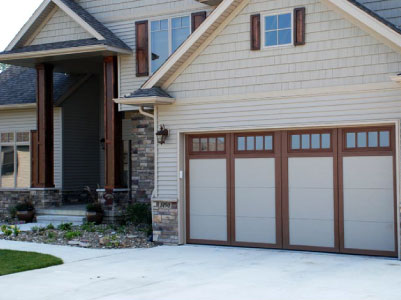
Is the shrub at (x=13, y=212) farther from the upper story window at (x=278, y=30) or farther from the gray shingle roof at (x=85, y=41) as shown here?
the upper story window at (x=278, y=30)

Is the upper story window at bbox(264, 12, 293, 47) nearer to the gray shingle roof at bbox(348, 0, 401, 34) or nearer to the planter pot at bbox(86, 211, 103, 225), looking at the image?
the gray shingle roof at bbox(348, 0, 401, 34)

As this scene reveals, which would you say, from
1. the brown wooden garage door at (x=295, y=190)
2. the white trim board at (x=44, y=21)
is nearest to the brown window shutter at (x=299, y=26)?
the brown wooden garage door at (x=295, y=190)

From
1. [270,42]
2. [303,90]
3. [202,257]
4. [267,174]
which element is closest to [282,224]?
[267,174]

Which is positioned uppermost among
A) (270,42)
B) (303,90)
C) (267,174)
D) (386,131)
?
(270,42)

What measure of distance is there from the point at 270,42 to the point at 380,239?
435 cm

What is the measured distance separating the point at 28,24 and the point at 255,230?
959 centimetres

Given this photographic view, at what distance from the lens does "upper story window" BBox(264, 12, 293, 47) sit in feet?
40.1

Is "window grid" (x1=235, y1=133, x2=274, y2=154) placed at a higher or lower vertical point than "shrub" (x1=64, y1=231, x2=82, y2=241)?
higher

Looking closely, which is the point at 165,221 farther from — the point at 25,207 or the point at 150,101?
the point at 25,207

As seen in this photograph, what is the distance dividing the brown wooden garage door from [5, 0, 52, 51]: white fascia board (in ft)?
23.2

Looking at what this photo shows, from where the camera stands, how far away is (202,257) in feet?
38.6

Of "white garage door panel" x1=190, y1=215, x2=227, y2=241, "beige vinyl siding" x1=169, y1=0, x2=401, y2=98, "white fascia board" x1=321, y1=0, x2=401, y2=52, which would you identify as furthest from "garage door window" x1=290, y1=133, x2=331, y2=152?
"white garage door panel" x1=190, y1=215, x2=227, y2=241

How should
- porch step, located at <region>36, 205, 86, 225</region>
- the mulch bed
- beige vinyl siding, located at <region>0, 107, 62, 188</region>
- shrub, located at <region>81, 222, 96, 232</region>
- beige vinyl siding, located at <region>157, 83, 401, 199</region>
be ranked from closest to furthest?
beige vinyl siding, located at <region>157, 83, 401, 199</region>
the mulch bed
shrub, located at <region>81, 222, 96, 232</region>
porch step, located at <region>36, 205, 86, 225</region>
beige vinyl siding, located at <region>0, 107, 62, 188</region>

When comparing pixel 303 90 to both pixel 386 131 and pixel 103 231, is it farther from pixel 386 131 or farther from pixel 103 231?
pixel 103 231
